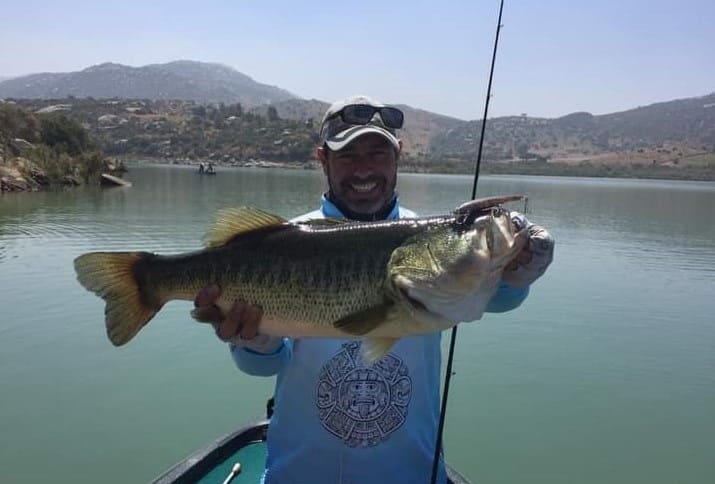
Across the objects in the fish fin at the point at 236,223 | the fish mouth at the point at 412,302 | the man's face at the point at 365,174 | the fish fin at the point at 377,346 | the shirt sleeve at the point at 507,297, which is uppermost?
the man's face at the point at 365,174

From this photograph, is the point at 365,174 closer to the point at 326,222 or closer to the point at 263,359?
the point at 326,222

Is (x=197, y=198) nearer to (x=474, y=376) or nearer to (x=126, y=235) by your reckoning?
(x=126, y=235)

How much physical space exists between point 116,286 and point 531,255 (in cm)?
203

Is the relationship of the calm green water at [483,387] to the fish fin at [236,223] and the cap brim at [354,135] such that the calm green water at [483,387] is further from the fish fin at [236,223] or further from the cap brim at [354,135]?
the cap brim at [354,135]

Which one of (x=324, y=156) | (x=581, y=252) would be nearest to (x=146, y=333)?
(x=324, y=156)

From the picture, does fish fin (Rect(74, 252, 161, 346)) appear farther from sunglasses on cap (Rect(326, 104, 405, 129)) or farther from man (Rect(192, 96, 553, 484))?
sunglasses on cap (Rect(326, 104, 405, 129))

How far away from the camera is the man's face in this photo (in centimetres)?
366

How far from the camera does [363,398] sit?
321cm

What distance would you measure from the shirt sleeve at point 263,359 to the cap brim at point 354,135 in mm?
1205

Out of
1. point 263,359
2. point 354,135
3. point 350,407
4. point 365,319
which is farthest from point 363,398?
point 354,135

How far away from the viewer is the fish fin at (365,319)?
258cm

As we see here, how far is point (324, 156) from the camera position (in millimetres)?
3871

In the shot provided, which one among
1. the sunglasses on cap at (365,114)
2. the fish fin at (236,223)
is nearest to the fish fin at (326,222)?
the fish fin at (236,223)

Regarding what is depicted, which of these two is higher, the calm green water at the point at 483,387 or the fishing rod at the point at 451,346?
the fishing rod at the point at 451,346
